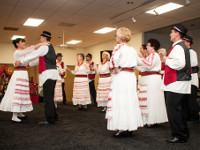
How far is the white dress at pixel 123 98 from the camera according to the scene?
2.68 m

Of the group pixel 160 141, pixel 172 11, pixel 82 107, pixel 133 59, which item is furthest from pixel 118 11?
pixel 160 141

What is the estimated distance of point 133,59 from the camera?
9.11ft

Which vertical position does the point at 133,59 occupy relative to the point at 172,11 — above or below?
below

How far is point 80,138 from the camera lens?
2.77m

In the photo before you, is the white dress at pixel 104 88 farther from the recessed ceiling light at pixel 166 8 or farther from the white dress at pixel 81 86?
the recessed ceiling light at pixel 166 8

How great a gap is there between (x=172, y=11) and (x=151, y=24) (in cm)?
160

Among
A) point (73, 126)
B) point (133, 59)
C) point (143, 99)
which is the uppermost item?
point (133, 59)

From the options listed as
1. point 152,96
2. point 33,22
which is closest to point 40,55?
point 152,96

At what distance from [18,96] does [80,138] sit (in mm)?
1625

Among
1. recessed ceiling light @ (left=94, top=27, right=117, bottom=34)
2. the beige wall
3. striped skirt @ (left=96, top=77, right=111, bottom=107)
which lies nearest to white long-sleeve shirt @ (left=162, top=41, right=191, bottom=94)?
striped skirt @ (left=96, top=77, right=111, bottom=107)

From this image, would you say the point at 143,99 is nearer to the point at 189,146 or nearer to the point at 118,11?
the point at 189,146

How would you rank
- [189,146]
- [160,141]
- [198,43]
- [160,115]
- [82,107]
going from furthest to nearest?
[198,43]
[82,107]
[160,115]
[160,141]
[189,146]

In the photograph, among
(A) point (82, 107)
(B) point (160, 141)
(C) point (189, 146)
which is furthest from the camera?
(A) point (82, 107)

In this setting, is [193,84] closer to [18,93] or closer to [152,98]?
[152,98]
